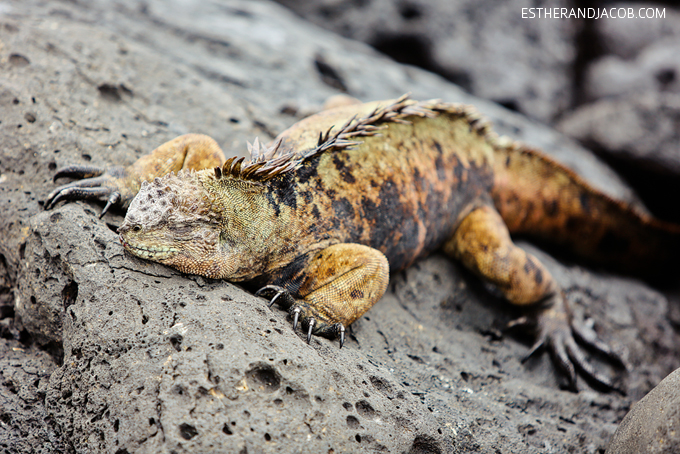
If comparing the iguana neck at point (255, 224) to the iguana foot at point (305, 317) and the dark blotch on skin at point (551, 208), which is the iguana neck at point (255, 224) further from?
the dark blotch on skin at point (551, 208)

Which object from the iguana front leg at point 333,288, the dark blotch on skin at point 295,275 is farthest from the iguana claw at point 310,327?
the dark blotch on skin at point 295,275

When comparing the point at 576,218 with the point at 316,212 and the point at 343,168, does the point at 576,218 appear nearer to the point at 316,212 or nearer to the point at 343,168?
the point at 343,168

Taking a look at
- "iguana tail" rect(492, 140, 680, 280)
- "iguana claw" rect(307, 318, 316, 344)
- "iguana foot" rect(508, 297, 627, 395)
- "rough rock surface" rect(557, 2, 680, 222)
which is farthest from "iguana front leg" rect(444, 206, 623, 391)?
"rough rock surface" rect(557, 2, 680, 222)

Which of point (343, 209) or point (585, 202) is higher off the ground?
point (585, 202)

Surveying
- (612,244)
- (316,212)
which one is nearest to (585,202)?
(612,244)

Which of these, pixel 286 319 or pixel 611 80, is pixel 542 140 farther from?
pixel 286 319

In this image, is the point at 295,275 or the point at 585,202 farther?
the point at 585,202

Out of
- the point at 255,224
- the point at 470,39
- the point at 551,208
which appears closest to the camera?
the point at 255,224
